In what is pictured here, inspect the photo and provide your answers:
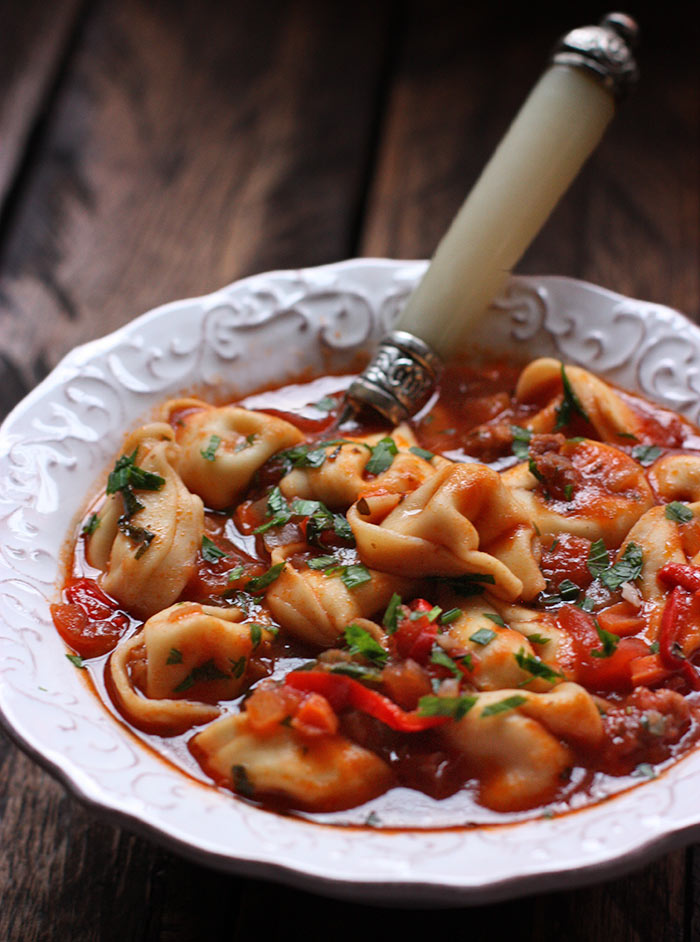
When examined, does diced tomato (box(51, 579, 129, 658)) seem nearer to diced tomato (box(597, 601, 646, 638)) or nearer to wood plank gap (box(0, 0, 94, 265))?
diced tomato (box(597, 601, 646, 638))

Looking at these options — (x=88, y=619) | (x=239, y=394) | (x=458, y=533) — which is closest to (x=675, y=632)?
(x=458, y=533)

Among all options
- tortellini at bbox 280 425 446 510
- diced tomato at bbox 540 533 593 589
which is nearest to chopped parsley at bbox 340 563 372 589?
tortellini at bbox 280 425 446 510

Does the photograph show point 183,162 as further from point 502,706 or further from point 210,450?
point 502,706

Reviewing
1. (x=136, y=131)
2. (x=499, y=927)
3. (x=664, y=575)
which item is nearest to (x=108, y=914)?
(x=499, y=927)

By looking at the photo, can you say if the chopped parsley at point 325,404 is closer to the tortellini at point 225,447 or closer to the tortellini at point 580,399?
the tortellini at point 225,447

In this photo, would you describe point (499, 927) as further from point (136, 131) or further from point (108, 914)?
point (136, 131)
